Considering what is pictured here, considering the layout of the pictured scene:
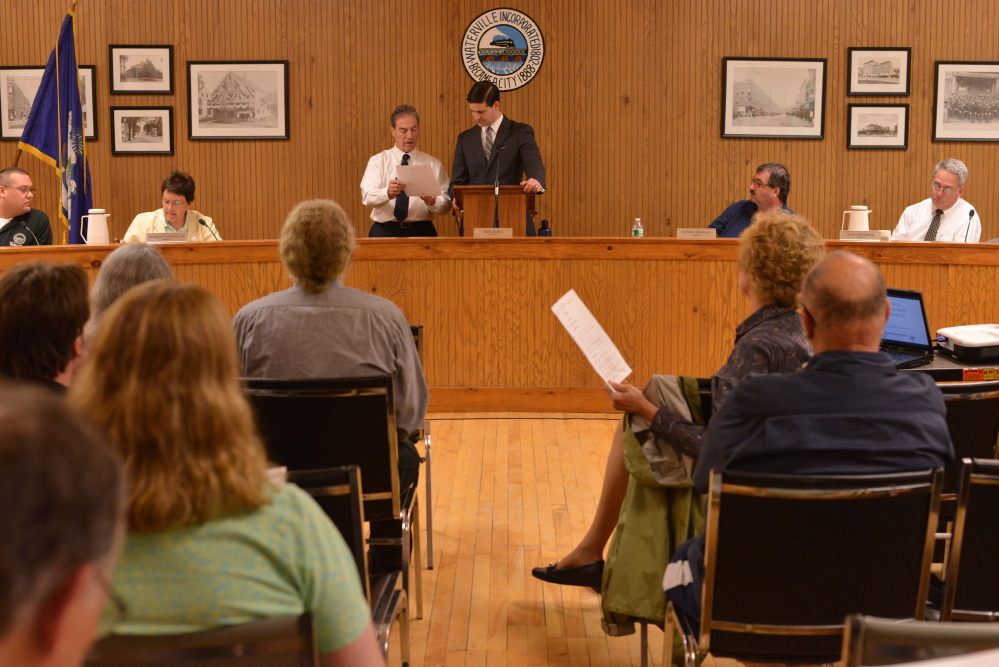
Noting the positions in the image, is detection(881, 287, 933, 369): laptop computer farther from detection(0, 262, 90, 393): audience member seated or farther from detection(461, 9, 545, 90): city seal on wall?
detection(461, 9, 545, 90): city seal on wall

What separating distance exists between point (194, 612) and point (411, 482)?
1.72 metres

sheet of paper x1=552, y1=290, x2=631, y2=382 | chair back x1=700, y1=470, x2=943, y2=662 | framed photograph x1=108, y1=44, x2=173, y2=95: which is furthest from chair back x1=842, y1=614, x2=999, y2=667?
framed photograph x1=108, y1=44, x2=173, y2=95

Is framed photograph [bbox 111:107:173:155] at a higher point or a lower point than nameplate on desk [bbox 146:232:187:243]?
higher

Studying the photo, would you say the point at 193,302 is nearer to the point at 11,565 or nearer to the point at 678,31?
the point at 11,565

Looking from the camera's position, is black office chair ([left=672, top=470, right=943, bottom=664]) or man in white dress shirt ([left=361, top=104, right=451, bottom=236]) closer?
black office chair ([left=672, top=470, right=943, bottom=664])

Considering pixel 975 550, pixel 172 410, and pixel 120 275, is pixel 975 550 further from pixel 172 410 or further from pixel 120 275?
pixel 120 275

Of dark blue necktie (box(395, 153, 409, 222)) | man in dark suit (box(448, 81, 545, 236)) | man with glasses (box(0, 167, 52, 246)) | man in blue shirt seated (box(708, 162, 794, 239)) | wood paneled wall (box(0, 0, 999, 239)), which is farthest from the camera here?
wood paneled wall (box(0, 0, 999, 239))

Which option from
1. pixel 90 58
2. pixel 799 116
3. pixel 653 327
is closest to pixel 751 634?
pixel 653 327

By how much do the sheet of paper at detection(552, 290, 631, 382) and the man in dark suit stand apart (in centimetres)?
355

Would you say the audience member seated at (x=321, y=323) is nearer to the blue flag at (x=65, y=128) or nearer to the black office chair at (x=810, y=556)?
the black office chair at (x=810, y=556)

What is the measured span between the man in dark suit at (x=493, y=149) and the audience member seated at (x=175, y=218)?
1.76 meters

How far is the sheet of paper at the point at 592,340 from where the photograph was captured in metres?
2.59

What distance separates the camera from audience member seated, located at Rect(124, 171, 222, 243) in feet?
19.9

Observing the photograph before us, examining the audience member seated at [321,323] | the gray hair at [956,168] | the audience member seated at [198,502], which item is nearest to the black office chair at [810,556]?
the audience member seated at [198,502]
